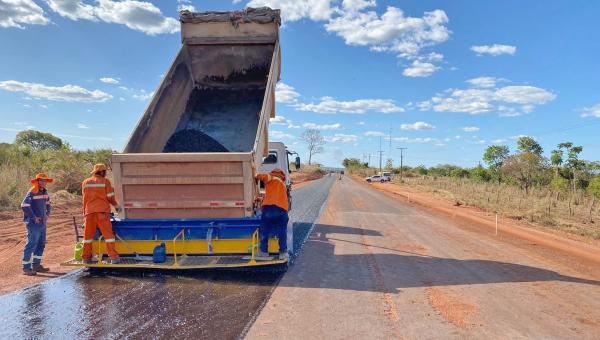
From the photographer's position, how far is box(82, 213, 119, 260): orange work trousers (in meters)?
6.48

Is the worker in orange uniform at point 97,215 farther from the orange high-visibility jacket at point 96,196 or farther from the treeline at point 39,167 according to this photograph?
the treeline at point 39,167

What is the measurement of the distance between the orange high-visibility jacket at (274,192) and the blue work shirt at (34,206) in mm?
3510

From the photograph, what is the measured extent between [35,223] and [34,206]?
27 centimetres

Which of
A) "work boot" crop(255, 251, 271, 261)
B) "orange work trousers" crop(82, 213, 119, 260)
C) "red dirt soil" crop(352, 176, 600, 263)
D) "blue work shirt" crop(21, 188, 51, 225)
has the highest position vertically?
"blue work shirt" crop(21, 188, 51, 225)

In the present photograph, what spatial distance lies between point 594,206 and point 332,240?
15.8m

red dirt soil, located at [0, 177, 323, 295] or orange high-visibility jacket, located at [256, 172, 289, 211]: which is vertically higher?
orange high-visibility jacket, located at [256, 172, 289, 211]

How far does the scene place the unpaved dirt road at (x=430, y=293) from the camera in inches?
183

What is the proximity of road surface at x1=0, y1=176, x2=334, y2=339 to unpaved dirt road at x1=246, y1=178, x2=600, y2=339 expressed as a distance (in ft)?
1.28

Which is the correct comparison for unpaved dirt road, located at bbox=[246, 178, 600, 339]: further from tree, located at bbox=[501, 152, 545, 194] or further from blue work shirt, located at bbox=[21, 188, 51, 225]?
tree, located at bbox=[501, 152, 545, 194]

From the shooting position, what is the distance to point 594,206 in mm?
19844

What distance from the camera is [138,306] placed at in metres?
5.14

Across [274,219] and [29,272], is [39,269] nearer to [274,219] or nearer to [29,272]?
[29,272]

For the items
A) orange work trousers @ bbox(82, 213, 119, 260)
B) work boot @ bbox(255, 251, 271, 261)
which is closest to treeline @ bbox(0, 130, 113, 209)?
orange work trousers @ bbox(82, 213, 119, 260)

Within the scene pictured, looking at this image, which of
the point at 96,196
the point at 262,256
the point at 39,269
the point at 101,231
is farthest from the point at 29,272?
the point at 262,256
